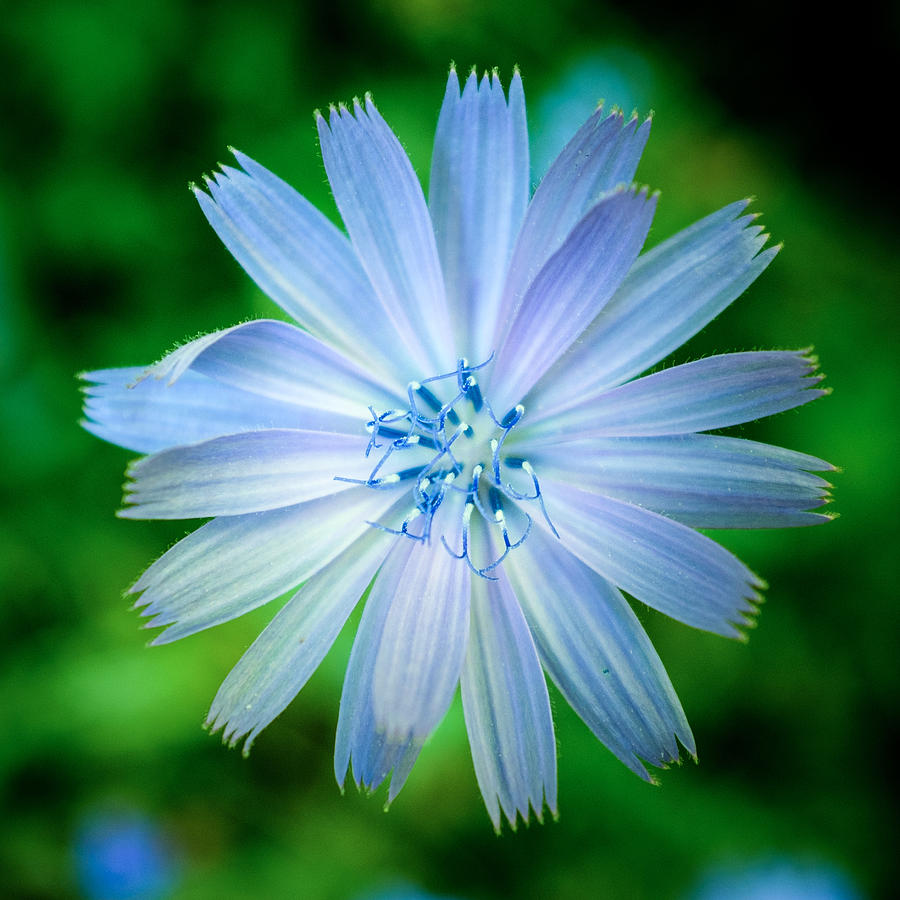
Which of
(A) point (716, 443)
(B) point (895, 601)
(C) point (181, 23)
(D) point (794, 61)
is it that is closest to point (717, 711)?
(B) point (895, 601)

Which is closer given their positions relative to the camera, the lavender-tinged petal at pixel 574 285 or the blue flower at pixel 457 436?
the lavender-tinged petal at pixel 574 285

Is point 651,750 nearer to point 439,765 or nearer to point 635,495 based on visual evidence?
point 635,495

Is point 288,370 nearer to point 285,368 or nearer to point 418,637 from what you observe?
point 285,368

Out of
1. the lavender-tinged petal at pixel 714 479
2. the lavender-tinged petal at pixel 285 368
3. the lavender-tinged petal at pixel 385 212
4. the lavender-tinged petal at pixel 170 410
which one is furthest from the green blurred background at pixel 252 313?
the lavender-tinged petal at pixel 714 479

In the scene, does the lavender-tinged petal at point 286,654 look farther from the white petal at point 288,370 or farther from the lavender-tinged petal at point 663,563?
the lavender-tinged petal at point 663,563

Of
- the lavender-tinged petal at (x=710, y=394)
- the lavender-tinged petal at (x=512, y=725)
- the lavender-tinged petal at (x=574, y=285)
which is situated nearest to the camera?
the lavender-tinged petal at (x=574, y=285)
